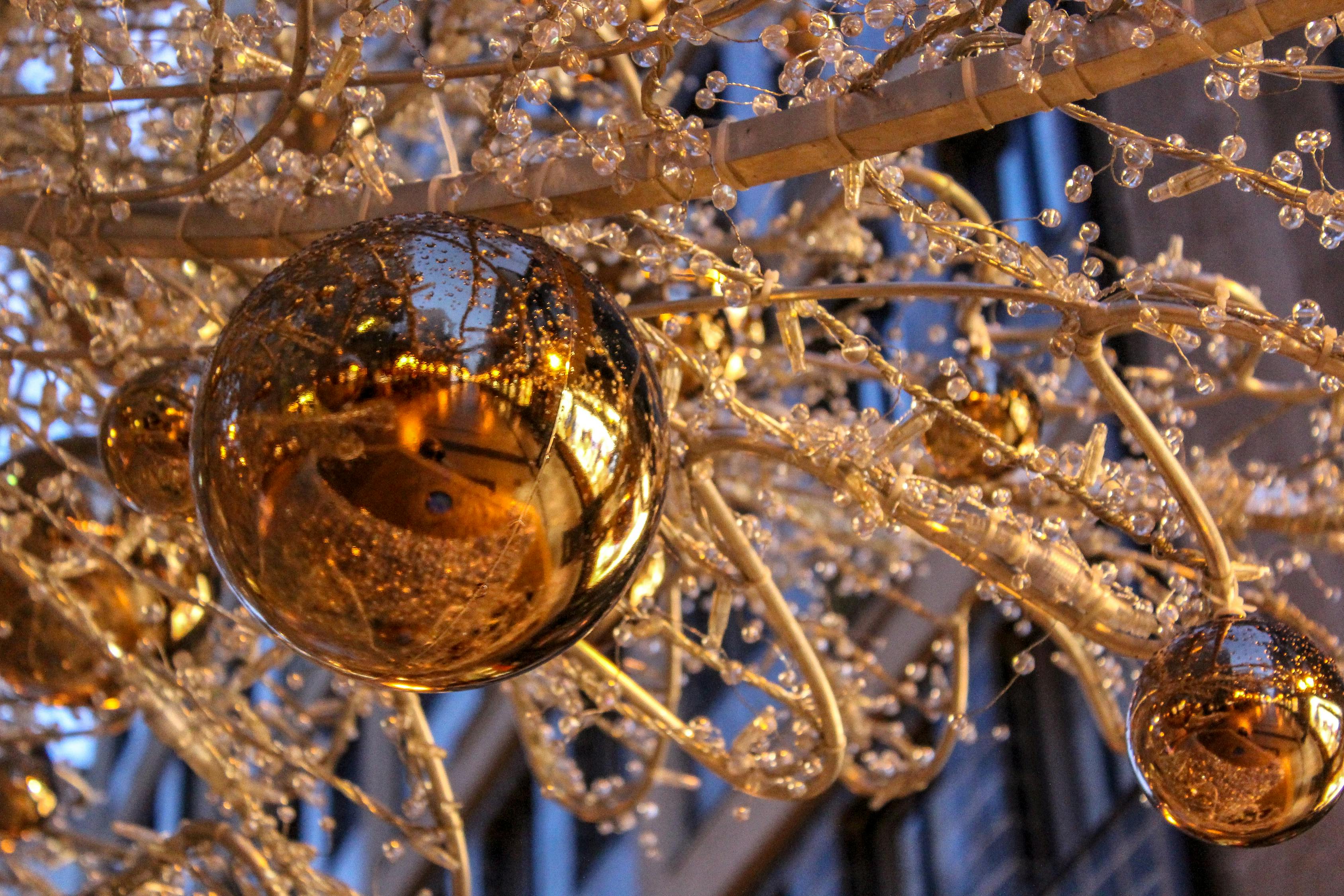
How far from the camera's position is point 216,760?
1.96 m

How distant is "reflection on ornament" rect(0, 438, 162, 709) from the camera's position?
199 cm

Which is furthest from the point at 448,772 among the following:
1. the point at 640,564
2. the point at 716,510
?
the point at 640,564

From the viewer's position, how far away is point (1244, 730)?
3.67 ft

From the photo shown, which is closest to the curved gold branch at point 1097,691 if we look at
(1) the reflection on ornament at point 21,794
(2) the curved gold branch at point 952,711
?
(2) the curved gold branch at point 952,711

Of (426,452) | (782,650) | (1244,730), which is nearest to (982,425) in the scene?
(782,650)

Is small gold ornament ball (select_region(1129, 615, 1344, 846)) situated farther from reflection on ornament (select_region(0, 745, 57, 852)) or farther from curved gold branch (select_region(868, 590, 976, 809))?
reflection on ornament (select_region(0, 745, 57, 852))

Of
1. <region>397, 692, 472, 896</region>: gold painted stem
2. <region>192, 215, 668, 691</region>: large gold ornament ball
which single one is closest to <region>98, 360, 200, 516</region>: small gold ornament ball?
<region>397, 692, 472, 896</region>: gold painted stem

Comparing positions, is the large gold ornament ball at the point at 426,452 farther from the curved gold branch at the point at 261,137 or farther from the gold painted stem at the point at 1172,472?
the gold painted stem at the point at 1172,472

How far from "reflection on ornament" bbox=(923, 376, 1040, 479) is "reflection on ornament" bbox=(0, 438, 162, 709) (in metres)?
1.07

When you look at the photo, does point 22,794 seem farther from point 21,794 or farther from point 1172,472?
point 1172,472

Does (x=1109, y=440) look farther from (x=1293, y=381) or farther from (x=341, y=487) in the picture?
(x=341, y=487)

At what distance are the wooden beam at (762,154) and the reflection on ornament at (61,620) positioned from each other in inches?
29.4

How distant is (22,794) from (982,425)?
1856 millimetres

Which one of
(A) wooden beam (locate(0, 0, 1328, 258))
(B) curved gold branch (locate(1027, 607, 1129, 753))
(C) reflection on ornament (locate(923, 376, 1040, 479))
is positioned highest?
(A) wooden beam (locate(0, 0, 1328, 258))
